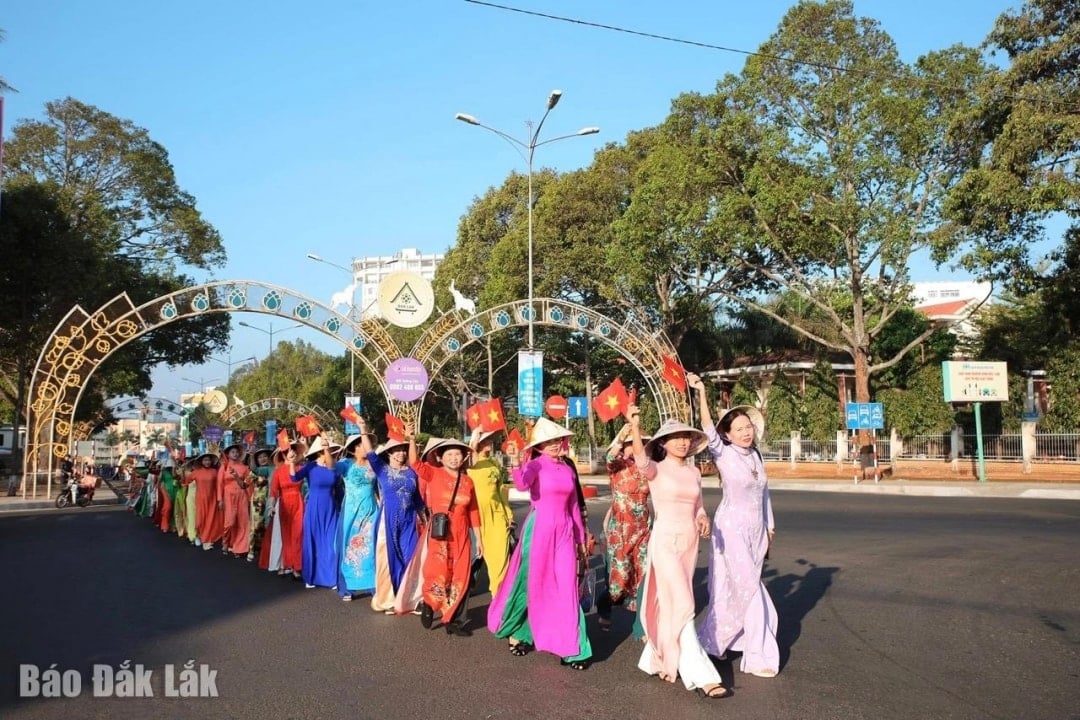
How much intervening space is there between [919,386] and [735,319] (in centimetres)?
848

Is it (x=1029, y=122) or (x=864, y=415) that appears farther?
(x=864, y=415)

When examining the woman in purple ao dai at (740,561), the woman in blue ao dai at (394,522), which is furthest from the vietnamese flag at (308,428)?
the woman in purple ao dai at (740,561)

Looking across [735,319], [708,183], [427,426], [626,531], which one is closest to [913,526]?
[626,531]

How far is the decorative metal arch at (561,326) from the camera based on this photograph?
2825 cm

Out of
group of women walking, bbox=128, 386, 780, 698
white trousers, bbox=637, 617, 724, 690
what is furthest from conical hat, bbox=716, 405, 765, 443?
white trousers, bbox=637, 617, 724, 690

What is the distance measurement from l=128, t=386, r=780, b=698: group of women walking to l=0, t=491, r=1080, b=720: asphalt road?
9.2 inches

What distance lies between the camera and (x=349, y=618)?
842cm

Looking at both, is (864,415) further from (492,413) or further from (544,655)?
(544,655)

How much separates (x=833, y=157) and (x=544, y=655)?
24.6m

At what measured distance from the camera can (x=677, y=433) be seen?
638cm

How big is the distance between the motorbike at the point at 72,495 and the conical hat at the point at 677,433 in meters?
23.2

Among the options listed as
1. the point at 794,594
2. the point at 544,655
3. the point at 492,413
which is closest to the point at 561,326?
the point at 492,413

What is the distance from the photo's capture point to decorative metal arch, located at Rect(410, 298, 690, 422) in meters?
28.2

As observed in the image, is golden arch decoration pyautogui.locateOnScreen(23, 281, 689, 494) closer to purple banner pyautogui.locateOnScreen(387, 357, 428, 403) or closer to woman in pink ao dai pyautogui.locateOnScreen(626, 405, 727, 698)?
purple banner pyautogui.locateOnScreen(387, 357, 428, 403)
